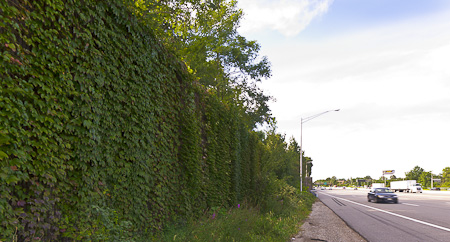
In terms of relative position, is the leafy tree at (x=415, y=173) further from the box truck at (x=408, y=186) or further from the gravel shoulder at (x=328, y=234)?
the gravel shoulder at (x=328, y=234)

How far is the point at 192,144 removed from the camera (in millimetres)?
7594

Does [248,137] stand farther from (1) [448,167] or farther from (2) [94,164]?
(1) [448,167]

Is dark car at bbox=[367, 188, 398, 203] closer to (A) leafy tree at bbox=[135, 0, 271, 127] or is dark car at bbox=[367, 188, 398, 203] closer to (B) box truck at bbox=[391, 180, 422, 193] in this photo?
(A) leafy tree at bbox=[135, 0, 271, 127]

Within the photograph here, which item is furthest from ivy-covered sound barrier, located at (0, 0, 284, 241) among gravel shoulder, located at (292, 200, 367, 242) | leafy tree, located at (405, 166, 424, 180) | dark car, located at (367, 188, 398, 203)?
leafy tree, located at (405, 166, 424, 180)

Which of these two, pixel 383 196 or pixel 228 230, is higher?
pixel 228 230

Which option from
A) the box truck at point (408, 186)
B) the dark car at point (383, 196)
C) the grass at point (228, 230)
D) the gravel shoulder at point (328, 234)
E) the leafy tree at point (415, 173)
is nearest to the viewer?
the grass at point (228, 230)

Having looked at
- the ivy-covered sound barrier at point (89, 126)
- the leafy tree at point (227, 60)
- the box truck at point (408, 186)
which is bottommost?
the box truck at point (408, 186)

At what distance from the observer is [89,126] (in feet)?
13.4

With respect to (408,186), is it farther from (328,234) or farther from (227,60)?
(328,234)

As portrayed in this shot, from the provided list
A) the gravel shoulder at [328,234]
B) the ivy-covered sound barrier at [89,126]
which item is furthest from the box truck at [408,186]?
the ivy-covered sound barrier at [89,126]

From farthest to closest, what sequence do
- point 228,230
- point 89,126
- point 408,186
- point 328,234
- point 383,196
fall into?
point 408,186 < point 383,196 < point 328,234 < point 228,230 < point 89,126

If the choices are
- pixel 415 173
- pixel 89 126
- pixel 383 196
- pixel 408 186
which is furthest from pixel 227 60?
pixel 415 173

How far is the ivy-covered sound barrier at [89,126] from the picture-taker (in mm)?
3131

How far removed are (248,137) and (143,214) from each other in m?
9.43
